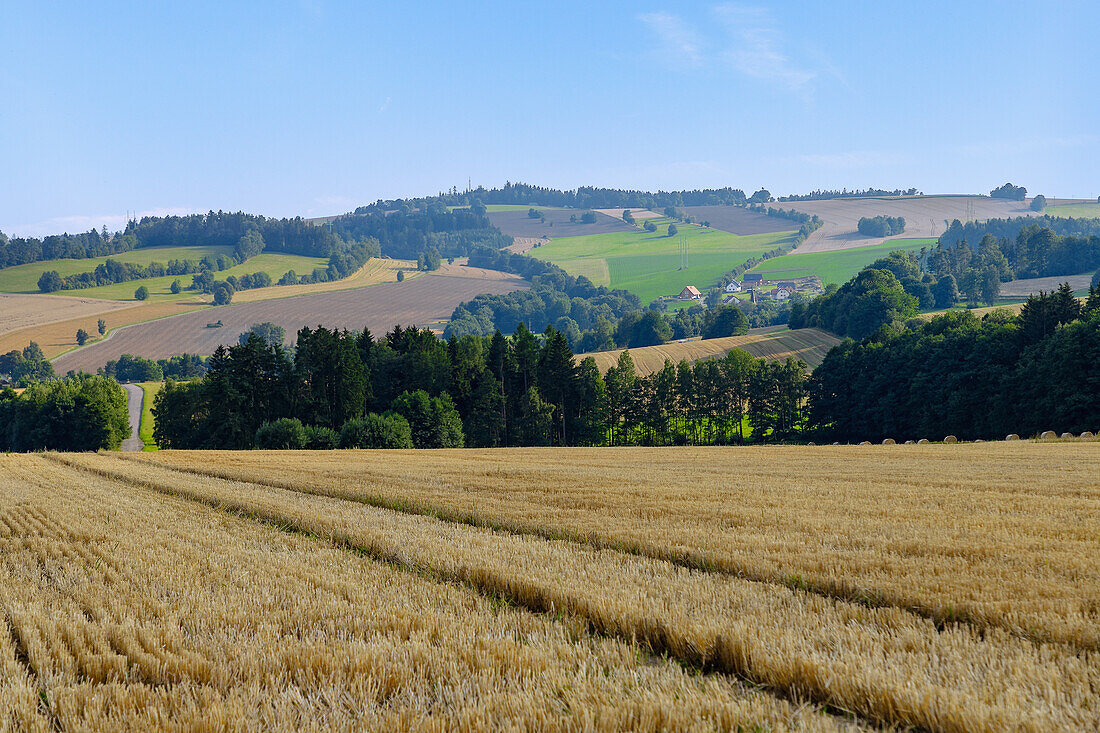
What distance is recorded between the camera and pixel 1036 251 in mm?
194375

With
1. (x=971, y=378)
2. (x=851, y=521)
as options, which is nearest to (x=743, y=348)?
(x=971, y=378)

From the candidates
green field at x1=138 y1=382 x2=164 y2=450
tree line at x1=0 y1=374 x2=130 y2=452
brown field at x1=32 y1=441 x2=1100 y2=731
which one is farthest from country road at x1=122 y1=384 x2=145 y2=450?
brown field at x1=32 y1=441 x2=1100 y2=731

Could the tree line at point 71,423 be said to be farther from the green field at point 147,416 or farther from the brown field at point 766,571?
the brown field at point 766,571

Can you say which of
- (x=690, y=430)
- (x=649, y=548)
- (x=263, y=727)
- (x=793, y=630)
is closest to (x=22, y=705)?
(x=263, y=727)

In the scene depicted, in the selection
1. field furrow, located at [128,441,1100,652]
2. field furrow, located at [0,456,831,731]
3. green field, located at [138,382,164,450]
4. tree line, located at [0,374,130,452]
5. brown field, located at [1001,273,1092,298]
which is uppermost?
field furrow, located at [0,456,831,731]

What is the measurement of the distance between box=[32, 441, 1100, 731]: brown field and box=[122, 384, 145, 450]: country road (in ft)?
345

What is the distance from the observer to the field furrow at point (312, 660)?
231 inches

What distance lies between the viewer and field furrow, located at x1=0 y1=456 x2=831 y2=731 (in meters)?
5.87

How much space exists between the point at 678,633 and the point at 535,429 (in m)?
80.7

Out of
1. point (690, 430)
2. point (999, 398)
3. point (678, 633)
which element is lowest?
point (690, 430)

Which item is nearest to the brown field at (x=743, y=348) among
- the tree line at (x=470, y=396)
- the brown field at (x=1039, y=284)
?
the tree line at (x=470, y=396)

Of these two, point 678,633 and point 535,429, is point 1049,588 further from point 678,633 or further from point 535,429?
point 535,429

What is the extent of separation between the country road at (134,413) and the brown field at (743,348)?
74.2 metres

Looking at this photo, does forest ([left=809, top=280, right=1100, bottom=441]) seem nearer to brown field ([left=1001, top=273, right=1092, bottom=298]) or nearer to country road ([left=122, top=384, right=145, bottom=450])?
brown field ([left=1001, top=273, right=1092, bottom=298])
